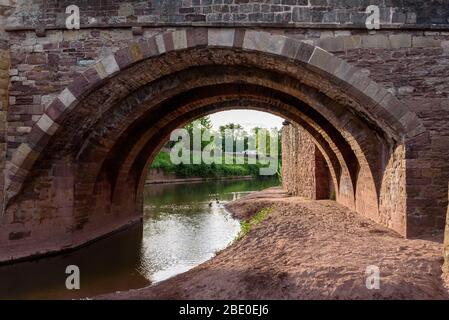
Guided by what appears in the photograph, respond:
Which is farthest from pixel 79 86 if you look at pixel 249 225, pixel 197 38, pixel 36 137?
pixel 249 225

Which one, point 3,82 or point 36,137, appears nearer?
point 36,137

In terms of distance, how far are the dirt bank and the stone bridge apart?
119cm

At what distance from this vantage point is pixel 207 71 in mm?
7578

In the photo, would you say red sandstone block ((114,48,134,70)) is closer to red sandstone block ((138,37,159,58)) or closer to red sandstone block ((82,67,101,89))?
red sandstone block ((138,37,159,58))

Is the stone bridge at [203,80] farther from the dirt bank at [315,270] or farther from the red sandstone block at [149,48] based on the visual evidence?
the dirt bank at [315,270]

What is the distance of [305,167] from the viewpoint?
1361cm

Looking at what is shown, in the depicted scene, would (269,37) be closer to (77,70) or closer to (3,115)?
(77,70)

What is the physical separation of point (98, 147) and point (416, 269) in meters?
6.15

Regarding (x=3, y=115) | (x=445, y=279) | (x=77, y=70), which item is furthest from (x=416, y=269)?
(x=3, y=115)

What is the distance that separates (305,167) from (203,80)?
6970mm

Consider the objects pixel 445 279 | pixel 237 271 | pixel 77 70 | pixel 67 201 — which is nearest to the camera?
pixel 445 279

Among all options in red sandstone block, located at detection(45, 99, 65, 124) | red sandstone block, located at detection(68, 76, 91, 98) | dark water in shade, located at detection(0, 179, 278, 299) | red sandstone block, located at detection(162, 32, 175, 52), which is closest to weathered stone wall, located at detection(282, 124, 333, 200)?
dark water in shade, located at detection(0, 179, 278, 299)

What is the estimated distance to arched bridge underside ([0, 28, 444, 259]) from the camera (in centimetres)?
606

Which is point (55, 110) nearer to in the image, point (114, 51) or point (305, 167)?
point (114, 51)
